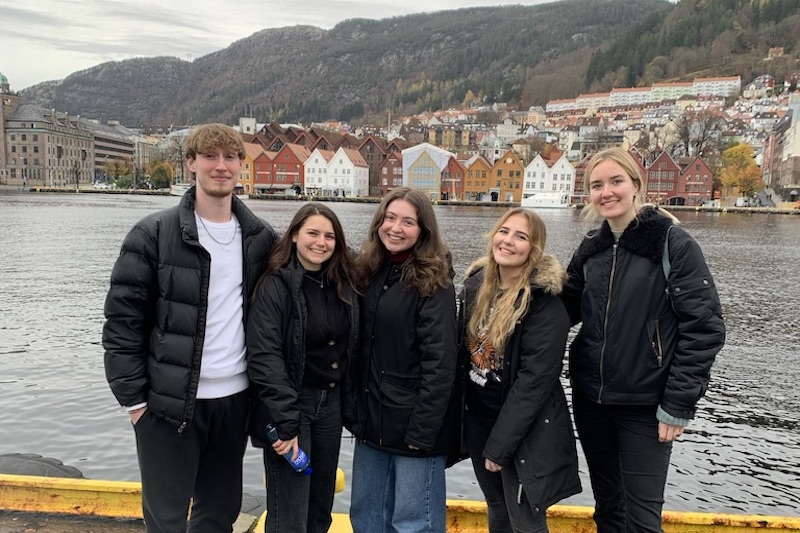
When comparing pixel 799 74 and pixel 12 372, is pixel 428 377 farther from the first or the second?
pixel 799 74

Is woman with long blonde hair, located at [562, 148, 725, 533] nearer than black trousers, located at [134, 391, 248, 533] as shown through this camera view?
Yes

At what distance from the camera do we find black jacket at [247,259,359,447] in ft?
8.83

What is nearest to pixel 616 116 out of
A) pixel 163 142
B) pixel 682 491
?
pixel 163 142

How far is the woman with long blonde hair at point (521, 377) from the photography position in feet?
8.77

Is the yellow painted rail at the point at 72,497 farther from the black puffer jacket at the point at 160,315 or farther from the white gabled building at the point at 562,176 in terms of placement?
the white gabled building at the point at 562,176

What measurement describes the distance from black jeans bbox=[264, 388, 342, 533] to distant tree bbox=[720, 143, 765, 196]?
75872mm

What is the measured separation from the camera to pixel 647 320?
8.71 feet

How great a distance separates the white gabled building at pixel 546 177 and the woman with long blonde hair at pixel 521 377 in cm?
7107

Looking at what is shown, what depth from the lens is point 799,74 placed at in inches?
5202

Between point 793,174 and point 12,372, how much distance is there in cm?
7970

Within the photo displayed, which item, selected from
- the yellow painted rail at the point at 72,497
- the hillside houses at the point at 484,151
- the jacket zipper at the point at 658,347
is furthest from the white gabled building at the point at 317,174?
the jacket zipper at the point at 658,347

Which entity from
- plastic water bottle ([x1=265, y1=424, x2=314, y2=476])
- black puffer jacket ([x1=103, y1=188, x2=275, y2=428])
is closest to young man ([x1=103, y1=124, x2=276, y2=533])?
black puffer jacket ([x1=103, y1=188, x2=275, y2=428])

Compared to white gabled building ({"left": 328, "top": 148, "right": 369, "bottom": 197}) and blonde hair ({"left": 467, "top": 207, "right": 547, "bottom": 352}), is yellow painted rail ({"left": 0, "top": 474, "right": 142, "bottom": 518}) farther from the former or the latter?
white gabled building ({"left": 328, "top": 148, "right": 369, "bottom": 197})

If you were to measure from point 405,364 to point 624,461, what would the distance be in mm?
1081
